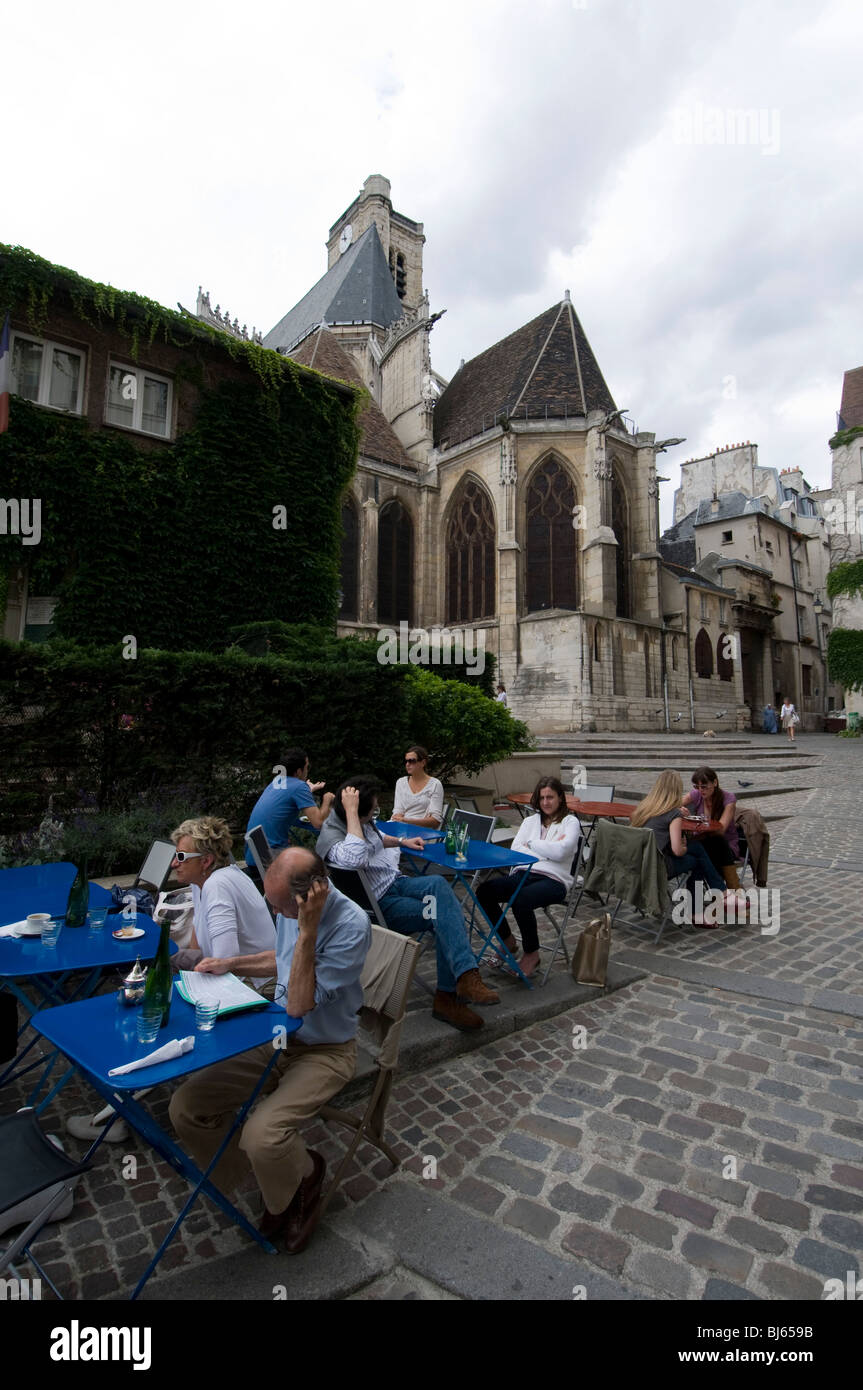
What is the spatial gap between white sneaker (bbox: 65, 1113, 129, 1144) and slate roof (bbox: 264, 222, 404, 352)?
3724 centimetres

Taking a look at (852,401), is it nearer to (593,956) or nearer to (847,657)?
(847,657)

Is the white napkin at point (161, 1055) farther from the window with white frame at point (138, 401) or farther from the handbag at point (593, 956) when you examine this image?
the window with white frame at point (138, 401)

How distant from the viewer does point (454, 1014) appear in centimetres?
362

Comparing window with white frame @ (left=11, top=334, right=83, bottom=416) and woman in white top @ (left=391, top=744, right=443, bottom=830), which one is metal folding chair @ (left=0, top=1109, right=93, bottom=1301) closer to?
woman in white top @ (left=391, top=744, right=443, bottom=830)

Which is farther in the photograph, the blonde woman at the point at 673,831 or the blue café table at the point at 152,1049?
the blonde woman at the point at 673,831

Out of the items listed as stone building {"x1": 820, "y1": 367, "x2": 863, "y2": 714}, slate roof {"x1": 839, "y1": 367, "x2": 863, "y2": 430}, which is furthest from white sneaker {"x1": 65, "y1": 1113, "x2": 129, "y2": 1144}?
slate roof {"x1": 839, "y1": 367, "x2": 863, "y2": 430}

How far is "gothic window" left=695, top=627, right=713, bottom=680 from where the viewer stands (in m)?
27.9

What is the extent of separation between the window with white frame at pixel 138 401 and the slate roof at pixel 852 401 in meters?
36.5

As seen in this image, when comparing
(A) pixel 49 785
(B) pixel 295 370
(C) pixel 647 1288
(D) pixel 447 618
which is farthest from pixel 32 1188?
(D) pixel 447 618

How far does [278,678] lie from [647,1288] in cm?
631

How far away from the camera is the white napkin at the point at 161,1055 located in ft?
6.13

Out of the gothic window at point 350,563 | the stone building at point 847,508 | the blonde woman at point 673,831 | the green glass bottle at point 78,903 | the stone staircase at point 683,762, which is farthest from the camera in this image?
the stone building at point 847,508

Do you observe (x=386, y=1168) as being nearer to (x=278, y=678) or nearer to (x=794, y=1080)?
(x=794, y=1080)

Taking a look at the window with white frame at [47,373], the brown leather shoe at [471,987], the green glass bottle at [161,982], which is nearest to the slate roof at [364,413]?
the window with white frame at [47,373]
